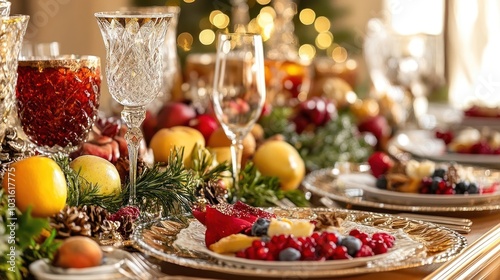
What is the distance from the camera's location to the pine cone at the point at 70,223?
0.99 metres

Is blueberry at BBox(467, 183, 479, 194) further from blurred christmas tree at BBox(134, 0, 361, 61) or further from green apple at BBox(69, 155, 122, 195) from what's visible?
blurred christmas tree at BBox(134, 0, 361, 61)

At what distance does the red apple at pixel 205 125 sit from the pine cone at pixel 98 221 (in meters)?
0.58

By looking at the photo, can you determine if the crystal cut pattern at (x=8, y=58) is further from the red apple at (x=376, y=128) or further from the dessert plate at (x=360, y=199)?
the red apple at (x=376, y=128)

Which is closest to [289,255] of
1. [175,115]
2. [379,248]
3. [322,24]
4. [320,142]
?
[379,248]

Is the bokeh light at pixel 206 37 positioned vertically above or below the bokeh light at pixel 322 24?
below

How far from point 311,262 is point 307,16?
4074mm

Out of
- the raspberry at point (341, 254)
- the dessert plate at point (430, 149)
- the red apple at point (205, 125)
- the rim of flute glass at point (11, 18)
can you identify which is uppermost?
the rim of flute glass at point (11, 18)

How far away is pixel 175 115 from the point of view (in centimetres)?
172

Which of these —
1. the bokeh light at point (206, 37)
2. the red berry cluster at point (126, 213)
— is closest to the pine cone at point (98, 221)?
the red berry cluster at point (126, 213)

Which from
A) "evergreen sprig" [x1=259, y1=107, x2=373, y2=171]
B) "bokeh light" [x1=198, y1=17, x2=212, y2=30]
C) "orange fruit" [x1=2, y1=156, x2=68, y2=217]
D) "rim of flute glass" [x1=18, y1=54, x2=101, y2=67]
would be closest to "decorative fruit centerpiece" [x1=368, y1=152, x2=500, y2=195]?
"evergreen sprig" [x1=259, y1=107, x2=373, y2=171]

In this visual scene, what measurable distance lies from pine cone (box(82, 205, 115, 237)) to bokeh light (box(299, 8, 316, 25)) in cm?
391

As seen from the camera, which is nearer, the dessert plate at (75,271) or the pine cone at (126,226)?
the dessert plate at (75,271)

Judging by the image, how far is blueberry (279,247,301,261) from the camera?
0.92 meters

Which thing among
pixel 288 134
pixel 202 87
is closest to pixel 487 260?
pixel 288 134
